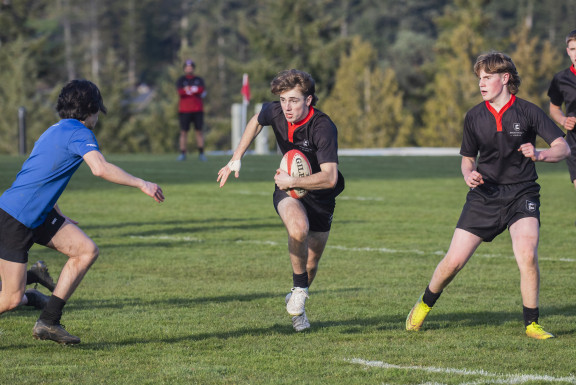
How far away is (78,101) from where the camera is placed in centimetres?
654

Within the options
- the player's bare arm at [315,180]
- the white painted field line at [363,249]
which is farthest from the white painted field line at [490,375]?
the white painted field line at [363,249]

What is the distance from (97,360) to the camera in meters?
6.30

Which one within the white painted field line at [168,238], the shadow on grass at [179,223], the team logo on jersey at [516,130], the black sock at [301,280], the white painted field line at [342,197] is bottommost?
the white painted field line at [342,197]

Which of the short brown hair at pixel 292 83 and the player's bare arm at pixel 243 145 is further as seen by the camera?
the player's bare arm at pixel 243 145

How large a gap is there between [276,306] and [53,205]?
2.52 meters

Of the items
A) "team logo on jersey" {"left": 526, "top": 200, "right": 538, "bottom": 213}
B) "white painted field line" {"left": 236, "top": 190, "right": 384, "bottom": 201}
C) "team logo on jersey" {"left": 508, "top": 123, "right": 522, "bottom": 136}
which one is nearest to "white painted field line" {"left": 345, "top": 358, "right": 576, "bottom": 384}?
"team logo on jersey" {"left": 526, "top": 200, "right": 538, "bottom": 213}

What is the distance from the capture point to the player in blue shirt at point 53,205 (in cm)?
642

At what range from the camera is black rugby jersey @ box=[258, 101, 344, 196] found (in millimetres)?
7441

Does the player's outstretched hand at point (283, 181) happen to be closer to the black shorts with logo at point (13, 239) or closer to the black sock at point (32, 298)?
the black shorts with logo at point (13, 239)

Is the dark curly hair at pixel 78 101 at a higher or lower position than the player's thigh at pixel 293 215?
higher

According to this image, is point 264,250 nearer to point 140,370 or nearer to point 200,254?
point 200,254

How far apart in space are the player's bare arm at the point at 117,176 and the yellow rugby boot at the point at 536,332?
2804 mm

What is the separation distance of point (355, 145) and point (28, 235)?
170ft

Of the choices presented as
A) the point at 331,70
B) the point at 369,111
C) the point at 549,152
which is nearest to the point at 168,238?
the point at 549,152
